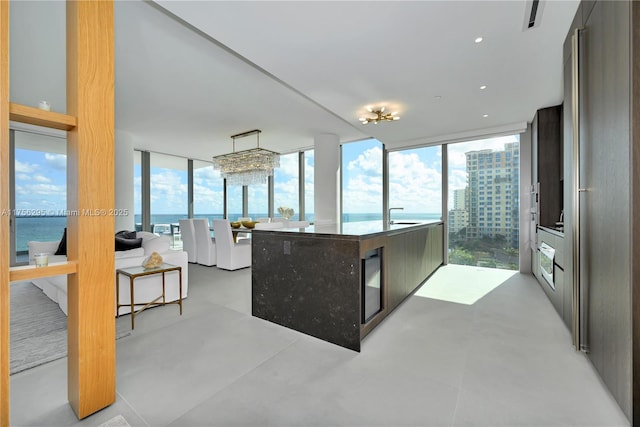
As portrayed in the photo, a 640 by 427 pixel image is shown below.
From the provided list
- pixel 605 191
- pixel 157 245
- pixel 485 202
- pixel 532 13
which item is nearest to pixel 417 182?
pixel 485 202

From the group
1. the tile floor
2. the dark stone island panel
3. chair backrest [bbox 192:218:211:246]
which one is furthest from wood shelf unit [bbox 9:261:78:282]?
chair backrest [bbox 192:218:211:246]

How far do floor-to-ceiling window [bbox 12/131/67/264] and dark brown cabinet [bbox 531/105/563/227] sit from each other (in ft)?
26.6

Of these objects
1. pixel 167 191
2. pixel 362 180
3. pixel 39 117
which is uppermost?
pixel 362 180

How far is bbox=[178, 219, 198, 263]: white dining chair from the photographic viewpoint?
5613 mm

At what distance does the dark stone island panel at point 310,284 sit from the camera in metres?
2.15

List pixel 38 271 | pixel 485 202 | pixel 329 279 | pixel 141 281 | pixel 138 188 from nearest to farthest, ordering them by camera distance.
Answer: pixel 38 271
pixel 329 279
pixel 141 281
pixel 485 202
pixel 138 188

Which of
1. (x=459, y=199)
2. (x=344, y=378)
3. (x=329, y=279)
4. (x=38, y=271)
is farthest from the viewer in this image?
(x=459, y=199)

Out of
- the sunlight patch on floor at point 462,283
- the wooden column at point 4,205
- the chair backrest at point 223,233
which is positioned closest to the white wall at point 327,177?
the chair backrest at point 223,233

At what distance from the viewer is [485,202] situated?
201 inches

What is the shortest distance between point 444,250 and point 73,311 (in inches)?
213

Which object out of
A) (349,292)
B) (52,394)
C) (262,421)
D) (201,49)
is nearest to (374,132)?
(201,49)

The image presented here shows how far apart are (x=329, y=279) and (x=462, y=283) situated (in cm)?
281

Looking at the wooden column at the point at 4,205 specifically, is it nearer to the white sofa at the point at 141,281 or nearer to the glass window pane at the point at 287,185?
the white sofa at the point at 141,281

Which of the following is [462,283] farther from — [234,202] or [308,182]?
[234,202]
